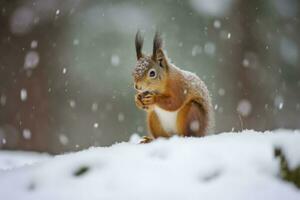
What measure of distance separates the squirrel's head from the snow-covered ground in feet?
1.35

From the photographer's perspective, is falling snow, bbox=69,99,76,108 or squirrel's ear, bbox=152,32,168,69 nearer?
squirrel's ear, bbox=152,32,168,69

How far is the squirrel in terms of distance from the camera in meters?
2.21

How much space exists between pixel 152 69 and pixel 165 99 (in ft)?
0.43

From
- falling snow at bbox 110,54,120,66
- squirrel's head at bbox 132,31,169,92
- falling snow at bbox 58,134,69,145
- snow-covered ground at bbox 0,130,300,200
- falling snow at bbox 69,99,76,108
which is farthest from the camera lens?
falling snow at bbox 69,99,76,108

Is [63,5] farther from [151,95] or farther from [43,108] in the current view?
[151,95]

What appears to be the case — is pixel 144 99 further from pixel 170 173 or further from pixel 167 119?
pixel 170 173

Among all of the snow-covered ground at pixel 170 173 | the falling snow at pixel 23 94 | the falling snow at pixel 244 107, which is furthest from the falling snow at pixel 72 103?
the snow-covered ground at pixel 170 173

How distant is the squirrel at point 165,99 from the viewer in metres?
2.21

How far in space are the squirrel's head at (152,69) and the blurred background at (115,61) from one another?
3.11 meters

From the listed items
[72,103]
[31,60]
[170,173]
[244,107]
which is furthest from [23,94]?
[170,173]

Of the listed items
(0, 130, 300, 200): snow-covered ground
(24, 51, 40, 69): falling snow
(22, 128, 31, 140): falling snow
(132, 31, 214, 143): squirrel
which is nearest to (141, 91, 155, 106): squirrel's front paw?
(132, 31, 214, 143): squirrel

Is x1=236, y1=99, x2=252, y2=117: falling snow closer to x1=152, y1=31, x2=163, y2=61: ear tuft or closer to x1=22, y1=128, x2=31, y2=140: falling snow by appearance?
x1=22, y1=128, x2=31, y2=140: falling snow

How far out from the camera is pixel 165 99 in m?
2.24

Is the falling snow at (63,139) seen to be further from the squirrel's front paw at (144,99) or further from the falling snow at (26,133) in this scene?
the squirrel's front paw at (144,99)
